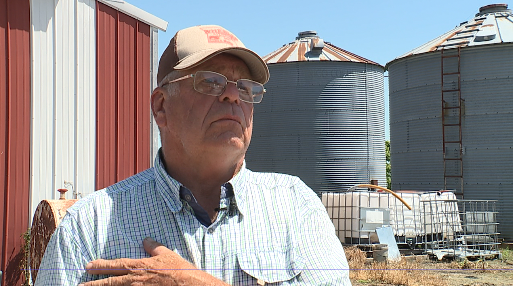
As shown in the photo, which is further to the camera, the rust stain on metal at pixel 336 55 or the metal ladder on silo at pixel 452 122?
the rust stain on metal at pixel 336 55

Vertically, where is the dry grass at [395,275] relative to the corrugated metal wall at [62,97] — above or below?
below

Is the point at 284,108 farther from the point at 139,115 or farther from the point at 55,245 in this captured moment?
the point at 55,245

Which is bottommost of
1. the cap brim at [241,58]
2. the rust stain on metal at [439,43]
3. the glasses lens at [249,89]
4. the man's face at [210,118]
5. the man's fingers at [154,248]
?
the man's fingers at [154,248]

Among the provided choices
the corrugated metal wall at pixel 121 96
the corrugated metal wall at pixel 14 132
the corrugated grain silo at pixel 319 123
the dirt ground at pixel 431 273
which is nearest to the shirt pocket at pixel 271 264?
the corrugated metal wall at pixel 14 132

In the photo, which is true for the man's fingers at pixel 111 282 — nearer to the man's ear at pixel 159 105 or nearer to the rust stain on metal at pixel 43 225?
the man's ear at pixel 159 105

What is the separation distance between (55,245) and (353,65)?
55.5ft

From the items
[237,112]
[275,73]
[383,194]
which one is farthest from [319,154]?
[237,112]

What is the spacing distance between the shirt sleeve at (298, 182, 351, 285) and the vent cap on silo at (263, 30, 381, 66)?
1577 centimetres

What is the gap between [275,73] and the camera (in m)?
18.1

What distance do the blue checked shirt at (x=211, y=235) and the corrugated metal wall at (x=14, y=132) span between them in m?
4.14

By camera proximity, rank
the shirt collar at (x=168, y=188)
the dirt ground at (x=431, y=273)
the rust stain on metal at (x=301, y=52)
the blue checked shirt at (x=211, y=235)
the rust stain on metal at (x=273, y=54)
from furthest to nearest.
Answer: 1. the rust stain on metal at (x=273, y=54)
2. the rust stain on metal at (x=301, y=52)
3. the dirt ground at (x=431, y=273)
4. the shirt collar at (x=168, y=188)
5. the blue checked shirt at (x=211, y=235)

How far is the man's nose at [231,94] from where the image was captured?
2078 mm

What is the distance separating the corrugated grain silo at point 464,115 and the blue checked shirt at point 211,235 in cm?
1403

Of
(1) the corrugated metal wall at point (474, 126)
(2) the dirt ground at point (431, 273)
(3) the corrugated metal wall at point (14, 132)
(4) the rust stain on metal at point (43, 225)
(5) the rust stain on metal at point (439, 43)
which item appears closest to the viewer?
(4) the rust stain on metal at point (43, 225)
